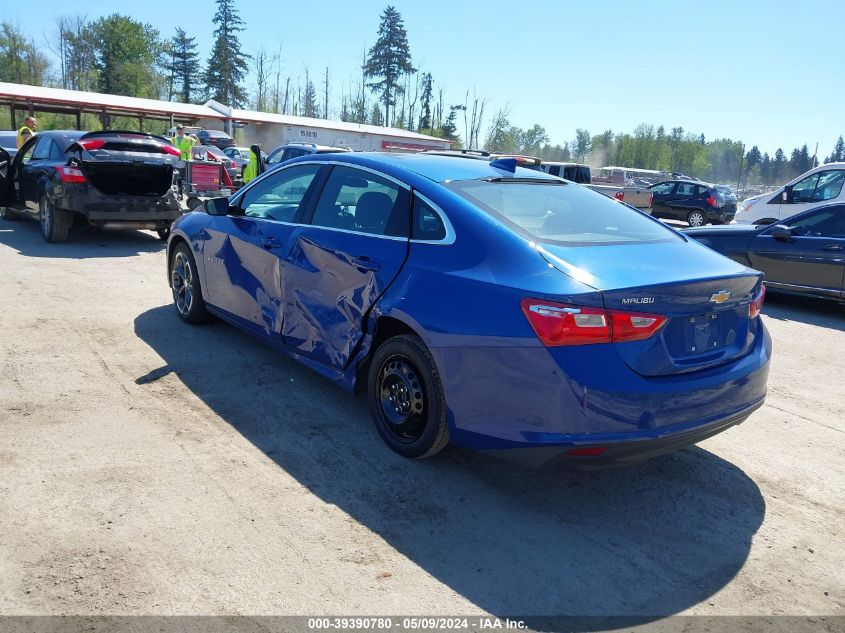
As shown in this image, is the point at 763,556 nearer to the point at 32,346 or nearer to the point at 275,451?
the point at 275,451

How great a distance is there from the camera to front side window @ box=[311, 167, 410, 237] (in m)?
4.02

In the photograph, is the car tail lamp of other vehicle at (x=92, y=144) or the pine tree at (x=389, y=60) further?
the pine tree at (x=389, y=60)

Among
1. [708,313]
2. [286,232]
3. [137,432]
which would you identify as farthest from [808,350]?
[137,432]

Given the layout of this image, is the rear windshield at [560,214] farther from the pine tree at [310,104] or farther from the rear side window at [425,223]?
the pine tree at [310,104]

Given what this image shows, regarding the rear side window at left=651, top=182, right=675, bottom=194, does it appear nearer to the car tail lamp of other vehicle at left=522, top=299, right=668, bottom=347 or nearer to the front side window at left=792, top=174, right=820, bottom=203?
the front side window at left=792, top=174, right=820, bottom=203

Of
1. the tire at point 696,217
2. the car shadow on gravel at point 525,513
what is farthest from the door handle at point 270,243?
the tire at point 696,217

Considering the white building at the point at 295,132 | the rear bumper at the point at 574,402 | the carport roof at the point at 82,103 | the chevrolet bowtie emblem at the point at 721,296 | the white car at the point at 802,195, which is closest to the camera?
the rear bumper at the point at 574,402

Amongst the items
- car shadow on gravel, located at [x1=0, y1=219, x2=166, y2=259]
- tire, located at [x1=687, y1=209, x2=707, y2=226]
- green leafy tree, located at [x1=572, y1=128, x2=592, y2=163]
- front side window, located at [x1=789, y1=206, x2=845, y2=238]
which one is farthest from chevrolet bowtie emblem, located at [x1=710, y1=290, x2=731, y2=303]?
green leafy tree, located at [x1=572, y1=128, x2=592, y2=163]

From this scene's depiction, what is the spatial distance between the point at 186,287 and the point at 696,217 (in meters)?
21.5

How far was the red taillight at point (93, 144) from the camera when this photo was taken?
9.86 m

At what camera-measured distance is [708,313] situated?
11.0 ft

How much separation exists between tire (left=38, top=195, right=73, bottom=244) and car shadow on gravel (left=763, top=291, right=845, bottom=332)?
32.7 ft

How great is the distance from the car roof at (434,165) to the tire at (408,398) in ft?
3.46

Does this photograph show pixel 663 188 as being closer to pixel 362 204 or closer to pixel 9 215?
pixel 9 215
